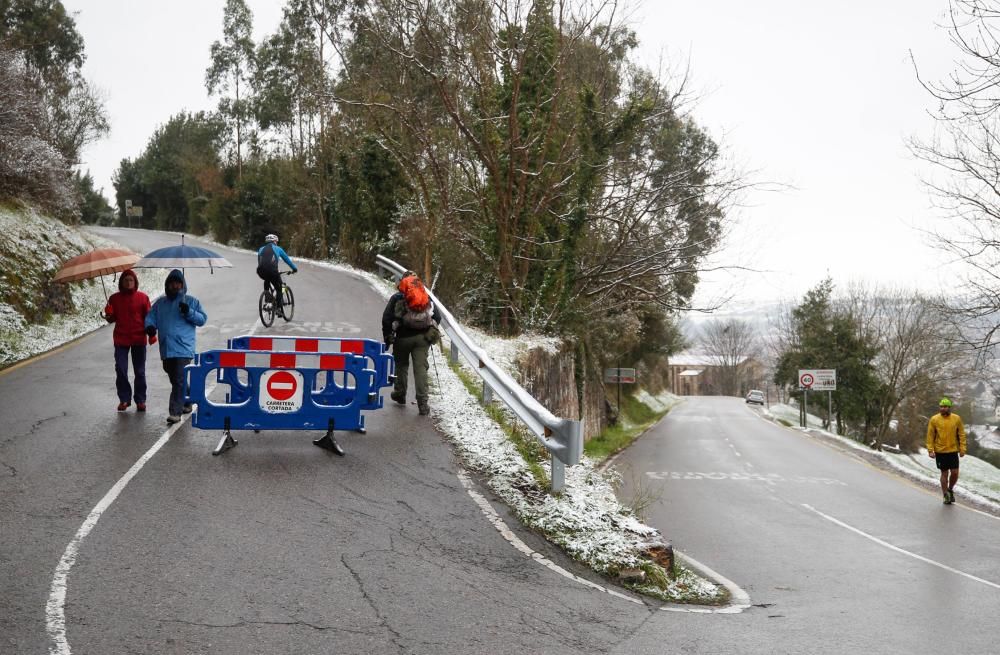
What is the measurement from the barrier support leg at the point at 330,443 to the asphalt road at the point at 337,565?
110mm

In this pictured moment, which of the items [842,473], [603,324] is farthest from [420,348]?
[603,324]

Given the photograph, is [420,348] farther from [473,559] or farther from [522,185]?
[522,185]

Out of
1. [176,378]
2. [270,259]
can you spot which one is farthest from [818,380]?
[176,378]

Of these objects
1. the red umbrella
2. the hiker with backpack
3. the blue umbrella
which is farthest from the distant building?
the red umbrella

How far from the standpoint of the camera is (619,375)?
158 feet

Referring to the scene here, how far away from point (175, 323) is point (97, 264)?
1831mm

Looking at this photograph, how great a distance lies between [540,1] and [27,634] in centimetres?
1761

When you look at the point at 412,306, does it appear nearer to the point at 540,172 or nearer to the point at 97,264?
the point at 97,264

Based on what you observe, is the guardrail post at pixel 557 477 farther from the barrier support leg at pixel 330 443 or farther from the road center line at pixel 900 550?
the road center line at pixel 900 550

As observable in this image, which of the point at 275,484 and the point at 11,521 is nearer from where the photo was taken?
the point at 11,521

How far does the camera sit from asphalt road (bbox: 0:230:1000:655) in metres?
5.21

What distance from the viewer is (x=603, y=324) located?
32562 millimetres

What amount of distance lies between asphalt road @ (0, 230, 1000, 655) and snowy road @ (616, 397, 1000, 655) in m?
0.05

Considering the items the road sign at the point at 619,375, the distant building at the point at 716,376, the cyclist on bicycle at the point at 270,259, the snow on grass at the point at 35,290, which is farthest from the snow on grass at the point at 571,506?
the distant building at the point at 716,376
